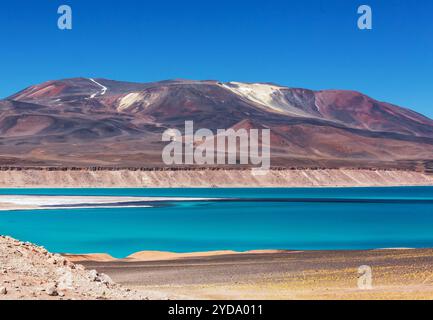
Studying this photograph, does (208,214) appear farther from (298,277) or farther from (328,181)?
(328,181)

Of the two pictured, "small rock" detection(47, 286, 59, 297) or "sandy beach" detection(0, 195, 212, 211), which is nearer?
"small rock" detection(47, 286, 59, 297)

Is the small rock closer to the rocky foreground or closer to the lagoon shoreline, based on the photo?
the rocky foreground

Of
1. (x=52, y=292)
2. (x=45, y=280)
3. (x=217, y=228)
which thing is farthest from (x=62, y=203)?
(x=52, y=292)

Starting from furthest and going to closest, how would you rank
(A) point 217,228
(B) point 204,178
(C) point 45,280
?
1. (B) point 204,178
2. (A) point 217,228
3. (C) point 45,280

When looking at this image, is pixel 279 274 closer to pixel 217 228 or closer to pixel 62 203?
pixel 217 228

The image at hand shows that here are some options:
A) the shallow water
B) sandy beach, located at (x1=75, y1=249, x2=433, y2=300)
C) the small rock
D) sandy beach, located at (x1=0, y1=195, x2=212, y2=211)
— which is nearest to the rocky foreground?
the small rock
